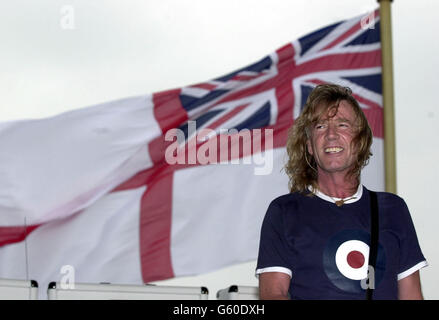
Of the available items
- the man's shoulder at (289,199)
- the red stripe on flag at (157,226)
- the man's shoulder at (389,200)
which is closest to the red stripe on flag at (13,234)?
the red stripe on flag at (157,226)

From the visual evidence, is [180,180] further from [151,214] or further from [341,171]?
[341,171]

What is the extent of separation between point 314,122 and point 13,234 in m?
5.60

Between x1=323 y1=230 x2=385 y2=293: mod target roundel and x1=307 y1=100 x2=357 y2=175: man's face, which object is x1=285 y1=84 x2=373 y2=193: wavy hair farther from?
x1=323 y1=230 x2=385 y2=293: mod target roundel

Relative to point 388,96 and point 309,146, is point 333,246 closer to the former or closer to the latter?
point 309,146

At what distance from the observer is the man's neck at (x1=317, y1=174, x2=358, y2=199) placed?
3422mm

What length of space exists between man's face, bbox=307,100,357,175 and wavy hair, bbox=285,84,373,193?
2 centimetres

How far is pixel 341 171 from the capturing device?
3.42 metres

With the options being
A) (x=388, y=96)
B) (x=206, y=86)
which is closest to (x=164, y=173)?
(x=206, y=86)

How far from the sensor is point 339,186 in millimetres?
3428

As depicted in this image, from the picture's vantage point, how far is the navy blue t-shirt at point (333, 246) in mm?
3203

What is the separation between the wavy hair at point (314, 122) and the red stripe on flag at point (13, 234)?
17.6 ft

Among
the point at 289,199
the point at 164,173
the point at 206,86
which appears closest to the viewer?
the point at 289,199

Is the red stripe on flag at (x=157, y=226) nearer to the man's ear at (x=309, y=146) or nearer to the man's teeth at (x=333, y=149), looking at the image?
the man's ear at (x=309, y=146)
